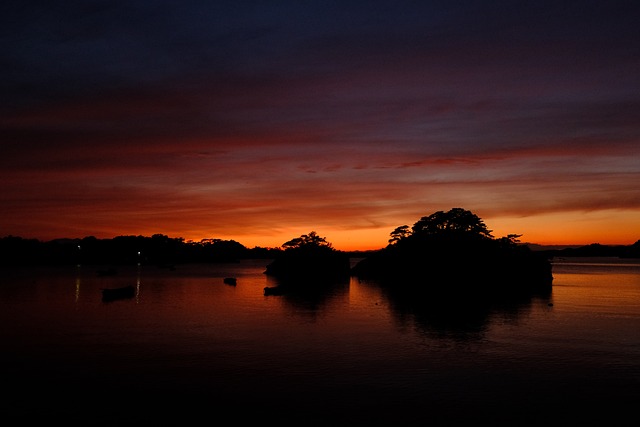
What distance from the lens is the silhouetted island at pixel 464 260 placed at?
127m

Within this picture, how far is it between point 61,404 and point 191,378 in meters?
8.70

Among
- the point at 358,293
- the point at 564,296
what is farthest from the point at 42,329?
the point at 564,296

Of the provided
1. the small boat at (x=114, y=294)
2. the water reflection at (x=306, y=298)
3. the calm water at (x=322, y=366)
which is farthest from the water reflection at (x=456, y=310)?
the small boat at (x=114, y=294)

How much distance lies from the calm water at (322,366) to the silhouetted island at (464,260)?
45.3 metres

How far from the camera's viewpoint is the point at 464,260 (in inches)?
5118

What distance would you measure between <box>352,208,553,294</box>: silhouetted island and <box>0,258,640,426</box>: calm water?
45.3 m

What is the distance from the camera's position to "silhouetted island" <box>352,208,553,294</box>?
127m

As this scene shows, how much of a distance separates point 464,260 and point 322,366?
93.6 metres

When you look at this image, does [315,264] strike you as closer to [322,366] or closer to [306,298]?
[306,298]

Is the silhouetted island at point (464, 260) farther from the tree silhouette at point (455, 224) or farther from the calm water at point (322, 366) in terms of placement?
the calm water at point (322, 366)

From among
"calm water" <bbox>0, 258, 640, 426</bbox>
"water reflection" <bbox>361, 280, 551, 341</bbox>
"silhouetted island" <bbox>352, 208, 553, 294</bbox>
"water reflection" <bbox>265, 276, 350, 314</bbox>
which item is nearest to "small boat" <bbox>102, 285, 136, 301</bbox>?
"calm water" <bbox>0, 258, 640, 426</bbox>

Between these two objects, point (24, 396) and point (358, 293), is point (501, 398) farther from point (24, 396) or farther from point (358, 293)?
point (358, 293)

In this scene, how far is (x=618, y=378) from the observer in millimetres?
38938

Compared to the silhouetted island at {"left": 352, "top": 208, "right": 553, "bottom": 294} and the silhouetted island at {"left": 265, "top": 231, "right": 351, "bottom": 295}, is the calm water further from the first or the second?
the silhouetted island at {"left": 265, "top": 231, "right": 351, "bottom": 295}
